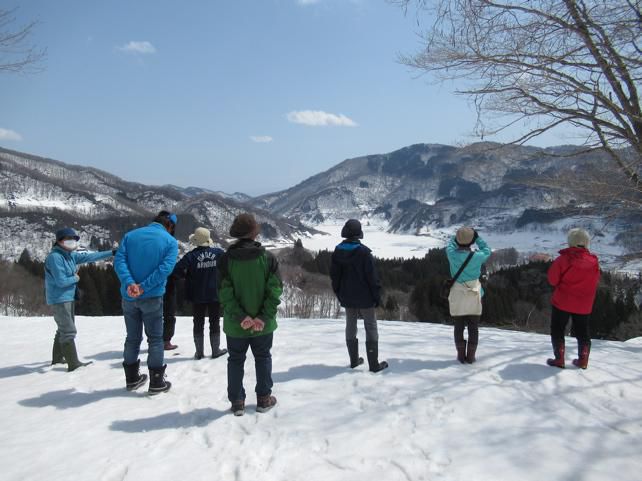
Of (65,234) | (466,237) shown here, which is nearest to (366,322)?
(466,237)

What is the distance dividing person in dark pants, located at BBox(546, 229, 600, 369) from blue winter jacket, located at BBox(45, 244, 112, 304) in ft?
20.7

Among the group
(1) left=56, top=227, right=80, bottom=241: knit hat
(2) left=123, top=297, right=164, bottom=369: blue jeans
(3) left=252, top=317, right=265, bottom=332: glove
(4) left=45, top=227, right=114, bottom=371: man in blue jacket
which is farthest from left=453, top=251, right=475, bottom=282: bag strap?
(1) left=56, top=227, right=80, bottom=241: knit hat

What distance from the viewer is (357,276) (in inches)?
209

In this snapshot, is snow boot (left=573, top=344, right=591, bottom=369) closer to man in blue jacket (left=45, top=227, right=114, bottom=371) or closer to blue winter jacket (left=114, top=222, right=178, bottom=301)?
blue winter jacket (left=114, top=222, right=178, bottom=301)

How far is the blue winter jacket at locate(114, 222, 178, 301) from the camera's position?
4.72m

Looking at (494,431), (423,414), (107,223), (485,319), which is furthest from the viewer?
(107,223)

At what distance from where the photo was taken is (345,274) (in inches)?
212

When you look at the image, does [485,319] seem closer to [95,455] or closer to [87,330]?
[87,330]

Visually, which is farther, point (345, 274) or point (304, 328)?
point (304, 328)

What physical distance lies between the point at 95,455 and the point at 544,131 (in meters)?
9.20

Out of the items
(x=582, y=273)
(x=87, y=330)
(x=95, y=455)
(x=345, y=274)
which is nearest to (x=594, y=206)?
(x=582, y=273)

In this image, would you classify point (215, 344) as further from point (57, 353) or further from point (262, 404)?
point (57, 353)

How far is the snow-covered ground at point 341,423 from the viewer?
3428 mm

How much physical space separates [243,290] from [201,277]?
2.22 m
